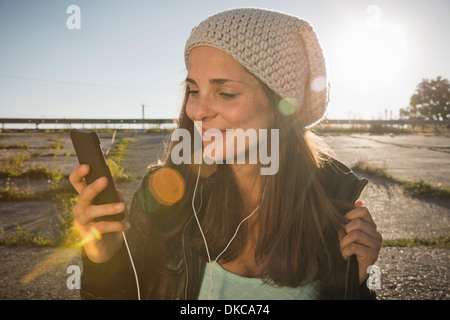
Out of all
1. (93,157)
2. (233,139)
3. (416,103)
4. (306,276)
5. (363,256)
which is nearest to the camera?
(93,157)

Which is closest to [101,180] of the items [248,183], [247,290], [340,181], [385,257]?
[247,290]

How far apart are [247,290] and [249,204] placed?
0.59 m

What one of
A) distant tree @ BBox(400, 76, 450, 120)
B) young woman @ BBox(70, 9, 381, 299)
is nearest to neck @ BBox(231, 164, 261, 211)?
young woman @ BBox(70, 9, 381, 299)

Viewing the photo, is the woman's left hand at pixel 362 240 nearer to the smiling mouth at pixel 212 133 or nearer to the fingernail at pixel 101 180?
the smiling mouth at pixel 212 133

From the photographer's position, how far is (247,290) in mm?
1745

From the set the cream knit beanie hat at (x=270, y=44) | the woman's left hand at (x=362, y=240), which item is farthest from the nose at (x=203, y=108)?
the woman's left hand at (x=362, y=240)

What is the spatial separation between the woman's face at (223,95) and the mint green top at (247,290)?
2.31ft

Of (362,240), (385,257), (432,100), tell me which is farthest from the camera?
(432,100)

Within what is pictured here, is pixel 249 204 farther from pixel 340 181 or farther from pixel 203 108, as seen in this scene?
pixel 203 108

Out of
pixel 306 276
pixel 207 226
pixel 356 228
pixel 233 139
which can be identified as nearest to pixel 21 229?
pixel 207 226

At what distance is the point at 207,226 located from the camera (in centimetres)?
203

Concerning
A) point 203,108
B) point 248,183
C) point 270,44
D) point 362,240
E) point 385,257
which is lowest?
point 385,257

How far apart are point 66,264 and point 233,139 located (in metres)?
1.80

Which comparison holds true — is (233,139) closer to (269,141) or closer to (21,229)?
(269,141)
